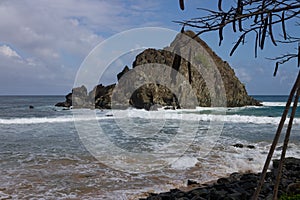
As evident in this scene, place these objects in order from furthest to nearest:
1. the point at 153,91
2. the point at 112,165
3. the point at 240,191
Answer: the point at 153,91 < the point at 112,165 < the point at 240,191

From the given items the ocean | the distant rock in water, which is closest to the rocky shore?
the ocean

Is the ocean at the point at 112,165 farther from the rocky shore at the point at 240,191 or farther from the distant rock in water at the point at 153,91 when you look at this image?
the distant rock in water at the point at 153,91

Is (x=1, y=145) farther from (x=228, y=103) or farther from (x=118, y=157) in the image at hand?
(x=228, y=103)

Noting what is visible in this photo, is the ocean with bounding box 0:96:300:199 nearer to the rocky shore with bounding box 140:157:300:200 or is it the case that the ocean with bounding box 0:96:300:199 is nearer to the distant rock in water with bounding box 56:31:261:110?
the rocky shore with bounding box 140:157:300:200

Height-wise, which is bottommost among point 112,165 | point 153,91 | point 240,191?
point 112,165

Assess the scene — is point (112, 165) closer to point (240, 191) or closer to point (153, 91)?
point (240, 191)

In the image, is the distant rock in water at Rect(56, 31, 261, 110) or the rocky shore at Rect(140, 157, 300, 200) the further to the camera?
the distant rock in water at Rect(56, 31, 261, 110)

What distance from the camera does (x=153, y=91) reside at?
37.9 metres

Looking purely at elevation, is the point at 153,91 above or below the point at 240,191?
above

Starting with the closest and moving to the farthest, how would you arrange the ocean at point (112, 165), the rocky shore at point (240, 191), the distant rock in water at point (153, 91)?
the rocky shore at point (240, 191) < the ocean at point (112, 165) < the distant rock in water at point (153, 91)

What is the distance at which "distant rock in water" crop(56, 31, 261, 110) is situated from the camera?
37875 mm

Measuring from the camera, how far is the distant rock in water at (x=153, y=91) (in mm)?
37875

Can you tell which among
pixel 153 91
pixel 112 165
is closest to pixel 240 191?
pixel 112 165

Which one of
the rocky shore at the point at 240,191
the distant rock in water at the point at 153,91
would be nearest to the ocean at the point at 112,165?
the rocky shore at the point at 240,191
